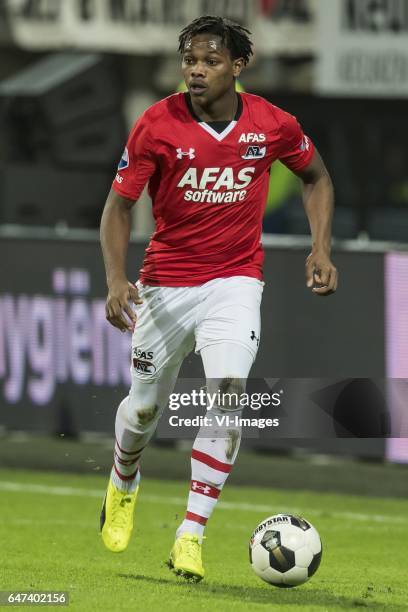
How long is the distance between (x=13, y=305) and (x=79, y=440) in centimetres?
128

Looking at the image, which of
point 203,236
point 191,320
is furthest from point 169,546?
point 203,236

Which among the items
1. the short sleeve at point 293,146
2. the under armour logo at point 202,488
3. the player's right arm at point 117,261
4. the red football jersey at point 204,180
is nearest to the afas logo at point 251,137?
the red football jersey at point 204,180

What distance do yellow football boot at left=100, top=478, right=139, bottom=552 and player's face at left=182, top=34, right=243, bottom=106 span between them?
201cm

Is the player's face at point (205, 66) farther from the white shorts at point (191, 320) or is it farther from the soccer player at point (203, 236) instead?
the white shorts at point (191, 320)

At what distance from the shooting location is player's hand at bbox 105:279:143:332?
26.2ft

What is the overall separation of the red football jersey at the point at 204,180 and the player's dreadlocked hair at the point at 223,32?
10.9 inches

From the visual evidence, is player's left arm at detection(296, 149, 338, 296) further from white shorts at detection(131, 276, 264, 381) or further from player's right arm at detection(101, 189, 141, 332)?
player's right arm at detection(101, 189, 141, 332)

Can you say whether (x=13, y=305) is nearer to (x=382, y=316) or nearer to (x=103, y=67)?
(x=382, y=316)

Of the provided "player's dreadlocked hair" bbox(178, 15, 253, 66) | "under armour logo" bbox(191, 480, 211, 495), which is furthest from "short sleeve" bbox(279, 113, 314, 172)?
"under armour logo" bbox(191, 480, 211, 495)

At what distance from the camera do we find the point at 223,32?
823cm

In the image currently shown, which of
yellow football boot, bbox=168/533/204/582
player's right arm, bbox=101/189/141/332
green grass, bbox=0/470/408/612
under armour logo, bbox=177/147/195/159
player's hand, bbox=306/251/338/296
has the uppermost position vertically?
under armour logo, bbox=177/147/195/159

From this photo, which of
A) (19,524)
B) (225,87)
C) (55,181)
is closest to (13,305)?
(19,524)

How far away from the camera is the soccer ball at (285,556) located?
7973 mm

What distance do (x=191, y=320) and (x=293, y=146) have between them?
0.96 meters
